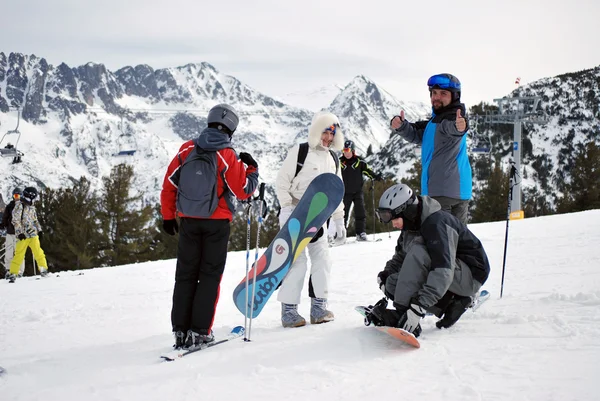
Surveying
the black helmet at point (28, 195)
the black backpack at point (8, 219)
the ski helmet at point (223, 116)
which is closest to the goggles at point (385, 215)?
the ski helmet at point (223, 116)

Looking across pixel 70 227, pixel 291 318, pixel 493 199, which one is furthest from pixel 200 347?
pixel 493 199

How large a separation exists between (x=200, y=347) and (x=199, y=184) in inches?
52.3

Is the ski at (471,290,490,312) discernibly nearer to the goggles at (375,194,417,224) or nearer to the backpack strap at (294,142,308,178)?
the goggles at (375,194,417,224)

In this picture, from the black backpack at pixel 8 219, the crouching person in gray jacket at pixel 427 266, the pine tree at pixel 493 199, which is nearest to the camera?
the crouching person in gray jacket at pixel 427 266

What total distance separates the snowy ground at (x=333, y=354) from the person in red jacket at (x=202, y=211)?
347mm

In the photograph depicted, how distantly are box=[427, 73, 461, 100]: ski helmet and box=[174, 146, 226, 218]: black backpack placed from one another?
206 cm

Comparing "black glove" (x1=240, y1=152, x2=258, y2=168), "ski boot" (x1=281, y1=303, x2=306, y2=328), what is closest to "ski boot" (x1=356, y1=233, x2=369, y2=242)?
"ski boot" (x1=281, y1=303, x2=306, y2=328)

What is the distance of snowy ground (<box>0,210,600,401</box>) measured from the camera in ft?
8.82

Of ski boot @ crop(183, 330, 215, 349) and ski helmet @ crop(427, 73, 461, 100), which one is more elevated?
ski helmet @ crop(427, 73, 461, 100)

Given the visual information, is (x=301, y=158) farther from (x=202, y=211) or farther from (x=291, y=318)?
(x=291, y=318)

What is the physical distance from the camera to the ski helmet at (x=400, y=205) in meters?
3.57

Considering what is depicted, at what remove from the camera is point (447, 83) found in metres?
4.09

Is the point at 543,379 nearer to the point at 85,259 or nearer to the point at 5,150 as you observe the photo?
the point at 5,150

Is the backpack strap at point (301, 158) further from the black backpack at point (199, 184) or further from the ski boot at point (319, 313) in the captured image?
the ski boot at point (319, 313)
